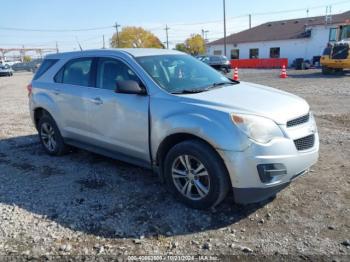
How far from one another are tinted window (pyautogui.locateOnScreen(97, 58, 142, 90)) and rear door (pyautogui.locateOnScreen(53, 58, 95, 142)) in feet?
0.60

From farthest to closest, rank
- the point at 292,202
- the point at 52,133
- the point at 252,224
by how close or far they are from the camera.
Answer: the point at 52,133
the point at 292,202
the point at 252,224

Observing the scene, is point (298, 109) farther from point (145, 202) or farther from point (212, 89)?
point (145, 202)

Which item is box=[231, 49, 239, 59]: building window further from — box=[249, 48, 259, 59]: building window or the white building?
box=[249, 48, 259, 59]: building window

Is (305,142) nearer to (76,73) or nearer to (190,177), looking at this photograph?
(190,177)

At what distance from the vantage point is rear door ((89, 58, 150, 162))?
4227 millimetres

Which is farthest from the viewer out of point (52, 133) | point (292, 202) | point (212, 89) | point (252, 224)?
point (52, 133)

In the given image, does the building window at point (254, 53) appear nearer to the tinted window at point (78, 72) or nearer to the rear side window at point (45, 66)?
the rear side window at point (45, 66)

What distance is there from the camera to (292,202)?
3.98 m

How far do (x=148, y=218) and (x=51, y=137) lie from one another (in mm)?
3063

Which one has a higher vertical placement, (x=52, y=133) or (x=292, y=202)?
(x=52, y=133)

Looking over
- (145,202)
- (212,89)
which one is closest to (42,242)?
(145,202)

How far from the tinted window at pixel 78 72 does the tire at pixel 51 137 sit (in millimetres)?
839

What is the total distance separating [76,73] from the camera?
5332mm

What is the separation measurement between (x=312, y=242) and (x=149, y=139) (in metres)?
2.09
